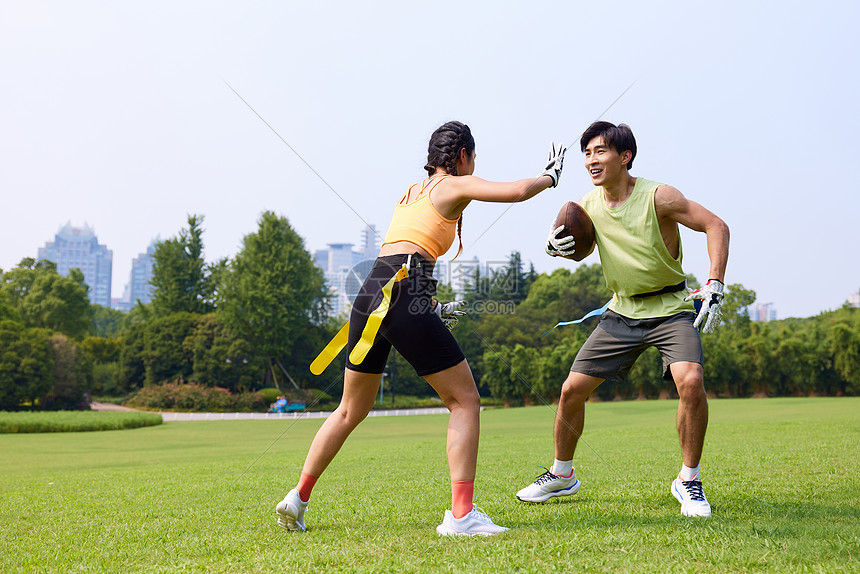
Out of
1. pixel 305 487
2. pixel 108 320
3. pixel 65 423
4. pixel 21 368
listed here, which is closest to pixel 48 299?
pixel 21 368

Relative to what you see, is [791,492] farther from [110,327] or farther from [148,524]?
[110,327]

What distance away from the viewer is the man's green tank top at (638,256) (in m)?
4.36

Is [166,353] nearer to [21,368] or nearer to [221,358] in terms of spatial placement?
[221,358]

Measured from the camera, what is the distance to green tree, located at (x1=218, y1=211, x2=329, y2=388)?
171 ft

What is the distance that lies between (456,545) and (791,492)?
277cm

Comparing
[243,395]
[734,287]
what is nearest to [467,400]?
[243,395]

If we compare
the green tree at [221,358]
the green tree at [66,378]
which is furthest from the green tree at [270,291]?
the green tree at [66,378]

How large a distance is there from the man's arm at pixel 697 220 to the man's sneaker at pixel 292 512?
9.49 feet

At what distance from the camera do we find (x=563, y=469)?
4633mm

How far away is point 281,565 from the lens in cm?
285

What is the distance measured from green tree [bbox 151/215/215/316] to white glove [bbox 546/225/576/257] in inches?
2341

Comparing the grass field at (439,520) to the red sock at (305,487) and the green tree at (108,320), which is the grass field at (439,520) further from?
the green tree at (108,320)

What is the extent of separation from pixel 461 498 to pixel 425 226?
1.51 m

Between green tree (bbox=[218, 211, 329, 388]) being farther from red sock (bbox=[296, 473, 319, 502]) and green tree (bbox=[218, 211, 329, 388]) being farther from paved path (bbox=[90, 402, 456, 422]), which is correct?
red sock (bbox=[296, 473, 319, 502])
